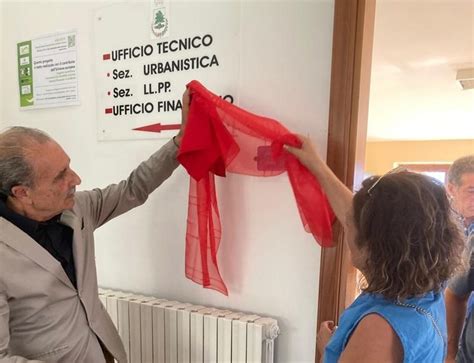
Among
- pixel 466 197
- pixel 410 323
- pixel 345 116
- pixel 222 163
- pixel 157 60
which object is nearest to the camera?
pixel 410 323

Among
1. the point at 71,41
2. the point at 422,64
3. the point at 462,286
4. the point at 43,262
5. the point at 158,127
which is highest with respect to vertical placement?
the point at 422,64

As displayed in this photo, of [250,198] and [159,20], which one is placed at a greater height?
[159,20]

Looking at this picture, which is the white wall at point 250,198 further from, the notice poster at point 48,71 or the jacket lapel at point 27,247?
the jacket lapel at point 27,247

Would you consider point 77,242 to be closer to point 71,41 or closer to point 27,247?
point 27,247

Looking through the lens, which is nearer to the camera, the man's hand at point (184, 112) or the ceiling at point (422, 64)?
the man's hand at point (184, 112)

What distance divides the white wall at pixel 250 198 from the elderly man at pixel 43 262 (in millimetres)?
375

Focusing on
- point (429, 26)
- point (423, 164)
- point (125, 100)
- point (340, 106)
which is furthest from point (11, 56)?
point (423, 164)

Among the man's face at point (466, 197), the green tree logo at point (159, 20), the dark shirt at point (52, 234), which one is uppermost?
the green tree logo at point (159, 20)

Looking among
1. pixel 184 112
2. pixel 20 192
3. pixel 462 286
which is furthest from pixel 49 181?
pixel 462 286

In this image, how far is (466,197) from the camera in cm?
145

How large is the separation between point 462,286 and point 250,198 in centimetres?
79

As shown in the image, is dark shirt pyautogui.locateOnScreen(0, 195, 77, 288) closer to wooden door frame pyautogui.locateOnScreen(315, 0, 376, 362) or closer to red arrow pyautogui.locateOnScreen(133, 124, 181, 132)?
red arrow pyautogui.locateOnScreen(133, 124, 181, 132)

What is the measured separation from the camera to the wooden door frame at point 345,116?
1.19 metres

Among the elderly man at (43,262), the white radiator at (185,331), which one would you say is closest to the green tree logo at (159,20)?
the elderly man at (43,262)
